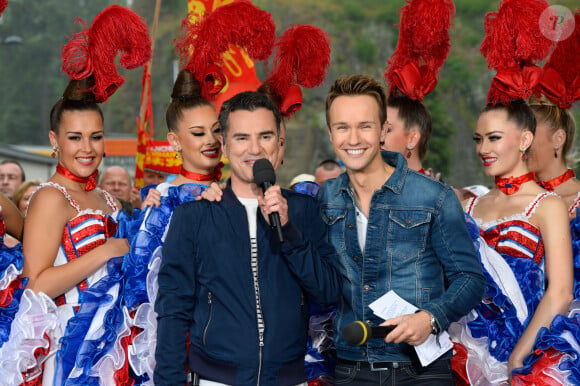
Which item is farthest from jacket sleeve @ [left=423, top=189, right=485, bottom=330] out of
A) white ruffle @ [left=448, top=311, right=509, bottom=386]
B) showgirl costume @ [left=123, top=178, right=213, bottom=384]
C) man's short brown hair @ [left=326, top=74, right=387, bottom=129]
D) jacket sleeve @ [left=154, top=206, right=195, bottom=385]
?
showgirl costume @ [left=123, top=178, right=213, bottom=384]

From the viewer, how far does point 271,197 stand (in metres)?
2.67

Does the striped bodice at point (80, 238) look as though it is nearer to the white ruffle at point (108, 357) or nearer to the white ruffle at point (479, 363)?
the white ruffle at point (108, 357)

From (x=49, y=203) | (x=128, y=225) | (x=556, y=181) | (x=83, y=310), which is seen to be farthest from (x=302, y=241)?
(x=556, y=181)

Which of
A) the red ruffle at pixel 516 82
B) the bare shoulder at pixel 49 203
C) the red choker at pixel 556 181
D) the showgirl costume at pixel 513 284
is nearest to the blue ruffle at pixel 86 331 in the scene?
the bare shoulder at pixel 49 203

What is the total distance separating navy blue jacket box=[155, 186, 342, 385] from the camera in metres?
2.88

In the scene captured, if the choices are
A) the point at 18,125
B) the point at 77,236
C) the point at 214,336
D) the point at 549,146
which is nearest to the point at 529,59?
the point at 549,146

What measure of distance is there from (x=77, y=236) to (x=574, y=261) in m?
2.60

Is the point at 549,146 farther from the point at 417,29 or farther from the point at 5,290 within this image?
the point at 5,290

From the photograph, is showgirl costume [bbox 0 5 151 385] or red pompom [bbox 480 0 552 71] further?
red pompom [bbox 480 0 552 71]

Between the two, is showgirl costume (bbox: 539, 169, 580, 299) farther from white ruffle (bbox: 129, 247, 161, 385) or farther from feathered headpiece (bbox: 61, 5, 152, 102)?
feathered headpiece (bbox: 61, 5, 152, 102)

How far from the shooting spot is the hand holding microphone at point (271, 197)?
2656 millimetres

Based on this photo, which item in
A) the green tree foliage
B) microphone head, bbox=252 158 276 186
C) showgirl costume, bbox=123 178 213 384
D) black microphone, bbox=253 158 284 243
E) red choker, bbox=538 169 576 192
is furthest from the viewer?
the green tree foliage

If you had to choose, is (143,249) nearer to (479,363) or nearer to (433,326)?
(433,326)

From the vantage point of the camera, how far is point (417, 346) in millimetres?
2908
